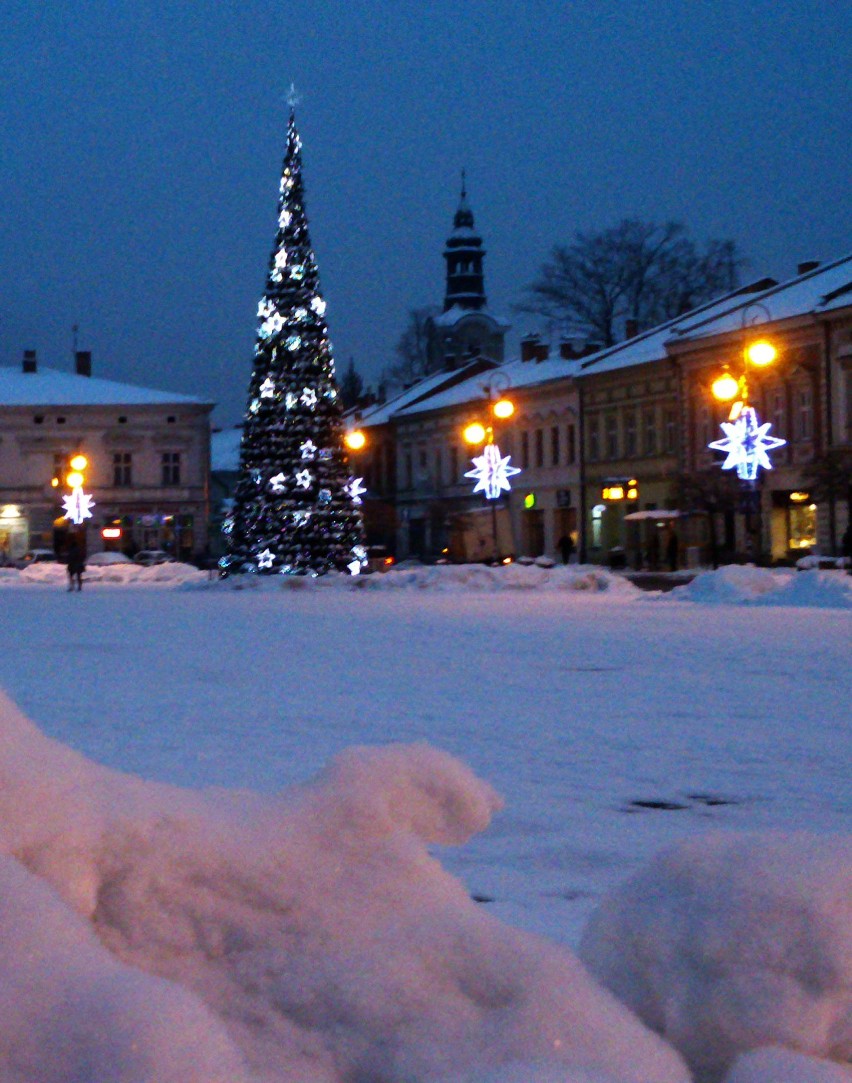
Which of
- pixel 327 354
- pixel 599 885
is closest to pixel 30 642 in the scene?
pixel 599 885

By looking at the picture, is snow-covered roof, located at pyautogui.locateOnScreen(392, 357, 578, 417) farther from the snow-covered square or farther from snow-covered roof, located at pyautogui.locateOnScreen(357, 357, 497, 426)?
the snow-covered square

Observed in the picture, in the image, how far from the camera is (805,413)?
57.6 metres

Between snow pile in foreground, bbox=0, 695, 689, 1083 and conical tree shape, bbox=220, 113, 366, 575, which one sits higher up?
conical tree shape, bbox=220, 113, 366, 575

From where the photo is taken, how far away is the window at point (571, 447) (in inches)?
2918

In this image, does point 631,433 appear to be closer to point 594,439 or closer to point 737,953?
point 594,439

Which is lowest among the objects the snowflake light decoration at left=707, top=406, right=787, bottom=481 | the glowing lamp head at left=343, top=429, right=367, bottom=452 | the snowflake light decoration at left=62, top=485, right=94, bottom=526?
the snowflake light decoration at left=62, top=485, right=94, bottom=526

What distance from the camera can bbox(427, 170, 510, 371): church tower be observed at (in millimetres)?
104188

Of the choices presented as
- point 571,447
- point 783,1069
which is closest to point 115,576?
point 571,447

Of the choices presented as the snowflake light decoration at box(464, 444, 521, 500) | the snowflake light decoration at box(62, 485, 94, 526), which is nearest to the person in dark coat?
the snowflake light decoration at box(464, 444, 521, 500)

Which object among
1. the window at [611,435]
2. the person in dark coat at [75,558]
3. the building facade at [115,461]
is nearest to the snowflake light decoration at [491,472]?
the person in dark coat at [75,558]

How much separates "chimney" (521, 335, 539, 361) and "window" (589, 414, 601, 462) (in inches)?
364

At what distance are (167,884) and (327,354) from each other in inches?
1817

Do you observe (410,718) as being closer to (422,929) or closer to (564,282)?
(422,929)

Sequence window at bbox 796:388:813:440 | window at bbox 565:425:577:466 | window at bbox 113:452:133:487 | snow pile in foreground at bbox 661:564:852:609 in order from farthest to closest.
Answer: window at bbox 113:452:133:487
window at bbox 565:425:577:466
window at bbox 796:388:813:440
snow pile in foreground at bbox 661:564:852:609
